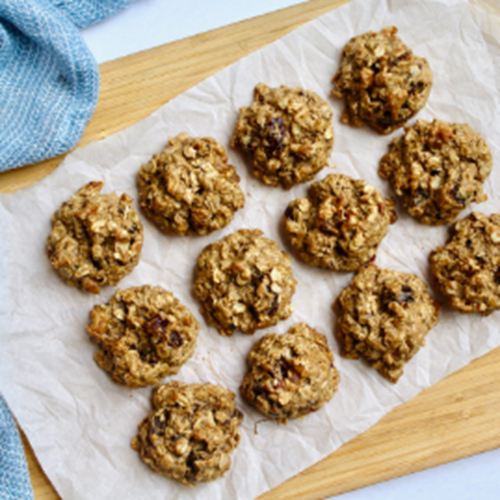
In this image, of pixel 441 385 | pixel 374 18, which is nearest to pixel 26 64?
pixel 374 18

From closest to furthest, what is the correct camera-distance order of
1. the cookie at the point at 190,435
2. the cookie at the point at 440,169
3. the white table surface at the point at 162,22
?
the cookie at the point at 190,435, the cookie at the point at 440,169, the white table surface at the point at 162,22

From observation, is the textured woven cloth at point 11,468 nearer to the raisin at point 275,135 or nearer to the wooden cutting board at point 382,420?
the wooden cutting board at point 382,420

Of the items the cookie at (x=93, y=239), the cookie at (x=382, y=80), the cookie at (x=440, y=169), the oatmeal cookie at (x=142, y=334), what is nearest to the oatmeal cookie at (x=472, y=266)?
the cookie at (x=440, y=169)

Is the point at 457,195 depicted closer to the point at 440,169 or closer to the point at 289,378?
the point at 440,169

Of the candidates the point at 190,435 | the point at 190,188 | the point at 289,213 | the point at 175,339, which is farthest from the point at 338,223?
the point at 190,435

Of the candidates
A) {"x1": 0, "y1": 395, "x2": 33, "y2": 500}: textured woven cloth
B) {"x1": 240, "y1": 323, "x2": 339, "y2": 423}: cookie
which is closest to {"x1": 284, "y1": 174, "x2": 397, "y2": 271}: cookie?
{"x1": 240, "y1": 323, "x2": 339, "y2": 423}: cookie

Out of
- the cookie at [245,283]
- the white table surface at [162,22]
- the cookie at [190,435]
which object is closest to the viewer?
the cookie at [190,435]
